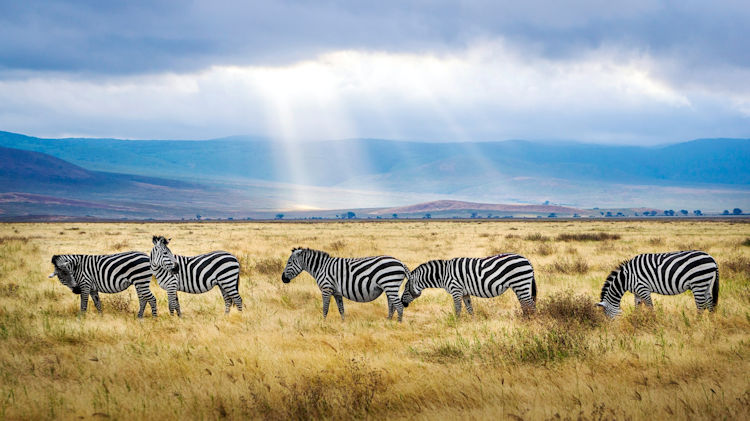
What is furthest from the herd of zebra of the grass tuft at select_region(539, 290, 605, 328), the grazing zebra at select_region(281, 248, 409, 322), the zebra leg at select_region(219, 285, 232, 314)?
the grass tuft at select_region(539, 290, 605, 328)

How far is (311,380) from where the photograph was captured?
8.40 metres

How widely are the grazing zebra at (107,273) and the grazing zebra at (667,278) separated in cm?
1003

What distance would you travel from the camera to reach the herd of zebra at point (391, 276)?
12.3 metres

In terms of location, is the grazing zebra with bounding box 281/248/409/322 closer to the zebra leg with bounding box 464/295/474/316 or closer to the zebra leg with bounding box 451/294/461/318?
the zebra leg with bounding box 451/294/461/318

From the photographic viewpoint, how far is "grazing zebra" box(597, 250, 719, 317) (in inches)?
478

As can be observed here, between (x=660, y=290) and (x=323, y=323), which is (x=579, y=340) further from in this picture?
(x=323, y=323)

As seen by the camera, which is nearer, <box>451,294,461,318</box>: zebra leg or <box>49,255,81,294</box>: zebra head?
<box>49,255,81,294</box>: zebra head

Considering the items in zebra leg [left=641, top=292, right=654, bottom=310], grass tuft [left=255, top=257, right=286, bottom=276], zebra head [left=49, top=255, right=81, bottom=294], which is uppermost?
zebra head [left=49, top=255, right=81, bottom=294]

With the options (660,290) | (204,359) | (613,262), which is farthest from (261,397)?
(613,262)

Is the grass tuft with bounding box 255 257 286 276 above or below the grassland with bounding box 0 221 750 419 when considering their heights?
above

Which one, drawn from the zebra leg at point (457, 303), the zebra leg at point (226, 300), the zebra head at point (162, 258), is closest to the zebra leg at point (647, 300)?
the zebra leg at point (457, 303)

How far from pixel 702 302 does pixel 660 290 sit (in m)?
0.87

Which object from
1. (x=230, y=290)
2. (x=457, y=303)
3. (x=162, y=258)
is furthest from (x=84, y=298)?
(x=457, y=303)

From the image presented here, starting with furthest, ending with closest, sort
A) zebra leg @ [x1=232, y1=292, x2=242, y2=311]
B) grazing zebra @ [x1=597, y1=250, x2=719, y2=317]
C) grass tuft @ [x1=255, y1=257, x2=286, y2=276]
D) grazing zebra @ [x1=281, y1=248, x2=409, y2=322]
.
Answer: grass tuft @ [x1=255, y1=257, x2=286, y2=276] < zebra leg @ [x1=232, y1=292, x2=242, y2=311] < grazing zebra @ [x1=281, y1=248, x2=409, y2=322] < grazing zebra @ [x1=597, y1=250, x2=719, y2=317]
